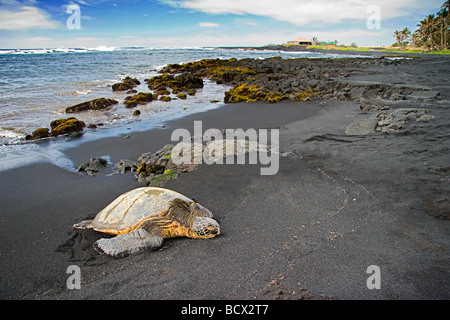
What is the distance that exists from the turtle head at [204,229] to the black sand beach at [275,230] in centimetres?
10

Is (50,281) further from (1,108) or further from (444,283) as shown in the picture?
(1,108)

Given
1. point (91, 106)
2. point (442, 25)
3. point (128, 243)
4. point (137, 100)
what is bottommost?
point (128, 243)

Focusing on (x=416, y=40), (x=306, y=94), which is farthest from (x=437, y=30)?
(x=306, y=94)

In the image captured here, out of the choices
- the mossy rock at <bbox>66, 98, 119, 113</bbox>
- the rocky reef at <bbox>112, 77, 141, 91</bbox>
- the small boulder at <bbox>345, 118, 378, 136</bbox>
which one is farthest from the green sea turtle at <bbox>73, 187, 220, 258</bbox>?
the rocky reef at <bbox>112, 77, 141, 91</bbox>

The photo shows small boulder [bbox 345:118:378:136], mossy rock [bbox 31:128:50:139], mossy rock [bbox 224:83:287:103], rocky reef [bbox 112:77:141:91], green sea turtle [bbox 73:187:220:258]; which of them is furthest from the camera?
rocky reef [bbox 112:77:141:91]

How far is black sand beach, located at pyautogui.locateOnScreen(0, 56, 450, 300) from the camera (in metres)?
2.74

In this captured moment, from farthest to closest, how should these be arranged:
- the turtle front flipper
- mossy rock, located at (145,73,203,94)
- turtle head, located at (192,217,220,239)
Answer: mossy rock, located at (145,73,203,94), turtle head, located at (192,217,220,239), the turtle front flipper

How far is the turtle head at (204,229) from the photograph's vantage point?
3553 millimetres

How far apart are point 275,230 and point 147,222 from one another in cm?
178

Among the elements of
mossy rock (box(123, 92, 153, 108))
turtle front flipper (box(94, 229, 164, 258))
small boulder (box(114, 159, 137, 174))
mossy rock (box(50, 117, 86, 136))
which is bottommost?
turtle front flipper (box(94, 229, 164, 258))

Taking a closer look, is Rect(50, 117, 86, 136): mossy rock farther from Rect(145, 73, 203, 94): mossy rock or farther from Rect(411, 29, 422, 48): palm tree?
Rect(411, 29, 422, 48): palm tree

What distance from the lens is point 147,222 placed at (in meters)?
3.64

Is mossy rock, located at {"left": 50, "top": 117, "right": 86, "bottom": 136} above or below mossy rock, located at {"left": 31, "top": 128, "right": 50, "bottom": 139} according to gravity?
above

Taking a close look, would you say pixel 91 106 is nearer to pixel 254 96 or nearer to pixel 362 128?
pixel 254 96
